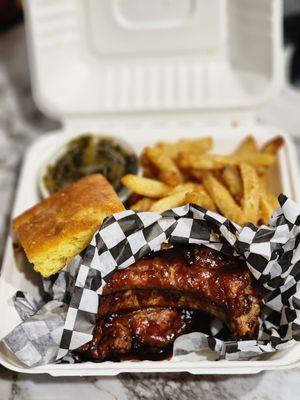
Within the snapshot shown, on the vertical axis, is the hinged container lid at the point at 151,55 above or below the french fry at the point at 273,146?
above

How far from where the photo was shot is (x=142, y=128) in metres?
2.04

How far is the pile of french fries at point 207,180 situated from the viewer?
156 cm

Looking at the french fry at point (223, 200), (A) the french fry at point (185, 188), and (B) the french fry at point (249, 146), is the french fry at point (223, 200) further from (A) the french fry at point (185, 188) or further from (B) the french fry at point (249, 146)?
(B) the french fry at point (249, 146)

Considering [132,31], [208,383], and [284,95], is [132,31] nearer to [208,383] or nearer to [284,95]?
[284,95]

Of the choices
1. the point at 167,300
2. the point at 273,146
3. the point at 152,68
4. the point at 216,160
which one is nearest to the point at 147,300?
the point at 167,300

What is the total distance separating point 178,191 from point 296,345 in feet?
1.73

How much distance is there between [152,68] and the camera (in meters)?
→ 2.26

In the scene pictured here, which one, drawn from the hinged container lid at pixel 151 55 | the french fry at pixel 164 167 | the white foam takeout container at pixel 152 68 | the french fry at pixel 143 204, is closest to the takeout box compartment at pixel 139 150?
the white foam takeout container at pixel 152 68

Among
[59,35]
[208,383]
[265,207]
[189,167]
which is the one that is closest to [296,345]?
[208,383]

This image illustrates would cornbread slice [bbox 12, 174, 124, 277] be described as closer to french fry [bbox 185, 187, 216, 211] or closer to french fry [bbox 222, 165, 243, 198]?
french fry [bbox 185, 187, 216, 211]

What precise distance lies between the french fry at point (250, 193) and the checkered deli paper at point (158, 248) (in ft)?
0.55

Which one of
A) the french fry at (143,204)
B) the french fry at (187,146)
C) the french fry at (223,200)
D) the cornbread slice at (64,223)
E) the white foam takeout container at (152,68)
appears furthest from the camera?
the white foam takeout container at (152,68)

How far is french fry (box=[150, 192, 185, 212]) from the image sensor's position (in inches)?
60.7

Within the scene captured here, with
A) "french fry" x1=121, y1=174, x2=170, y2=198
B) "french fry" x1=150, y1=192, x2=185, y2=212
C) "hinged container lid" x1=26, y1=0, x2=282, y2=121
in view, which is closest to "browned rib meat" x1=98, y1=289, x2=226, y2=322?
"french fry" x1=150, y1=192, x2=185, y2=212
